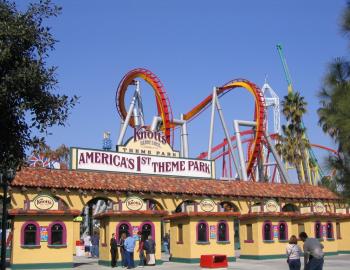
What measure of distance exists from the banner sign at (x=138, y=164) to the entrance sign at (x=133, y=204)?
27.0ft

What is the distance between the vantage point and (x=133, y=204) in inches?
1090

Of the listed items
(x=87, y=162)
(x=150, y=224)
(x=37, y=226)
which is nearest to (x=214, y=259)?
(x=150, y=224)

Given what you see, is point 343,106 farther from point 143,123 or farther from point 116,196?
point 143,123

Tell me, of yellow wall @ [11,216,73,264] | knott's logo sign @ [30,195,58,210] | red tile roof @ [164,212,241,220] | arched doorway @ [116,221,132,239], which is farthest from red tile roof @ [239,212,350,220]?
knott's logo sign @ [30,195,58,210]

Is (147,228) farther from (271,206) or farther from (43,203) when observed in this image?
(271,206)

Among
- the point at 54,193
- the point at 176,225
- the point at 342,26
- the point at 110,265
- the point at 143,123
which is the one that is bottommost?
the point at 110,265

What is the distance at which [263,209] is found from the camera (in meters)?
31.6

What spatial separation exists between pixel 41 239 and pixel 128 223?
14.7 ft

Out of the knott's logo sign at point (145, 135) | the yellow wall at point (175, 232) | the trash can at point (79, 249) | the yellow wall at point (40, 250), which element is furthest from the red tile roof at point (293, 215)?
the trash can at point (79, 249)

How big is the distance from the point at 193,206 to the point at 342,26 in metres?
19.0

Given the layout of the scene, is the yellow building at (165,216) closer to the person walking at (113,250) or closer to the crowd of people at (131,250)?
the crowd of people at (131,250)

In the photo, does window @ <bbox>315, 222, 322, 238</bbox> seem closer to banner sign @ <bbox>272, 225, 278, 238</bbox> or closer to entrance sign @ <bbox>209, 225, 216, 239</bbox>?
banner sign @ <bbox>272, 225, 278, 238</bbox>

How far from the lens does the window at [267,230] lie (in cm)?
3138

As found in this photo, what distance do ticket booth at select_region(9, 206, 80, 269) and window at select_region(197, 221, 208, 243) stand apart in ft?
22.3
